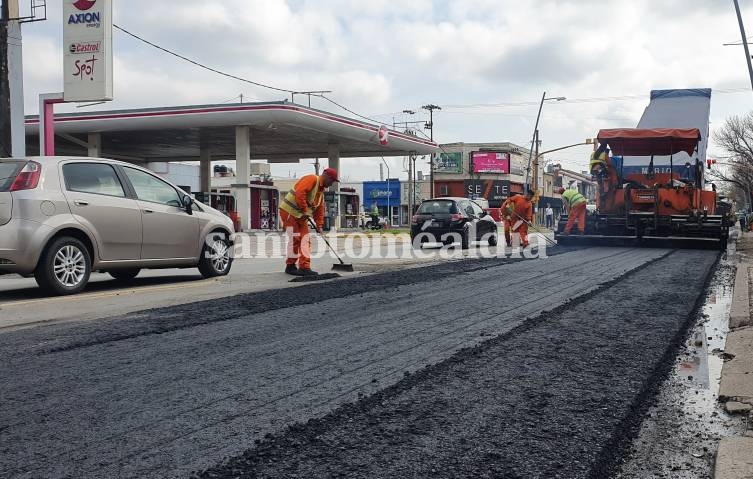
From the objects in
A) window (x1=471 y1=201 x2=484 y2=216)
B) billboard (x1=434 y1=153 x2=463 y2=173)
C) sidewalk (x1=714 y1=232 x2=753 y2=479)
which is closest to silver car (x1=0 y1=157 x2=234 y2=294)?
sidewalk (x1=714 y1=232 x2=753 y2=479)

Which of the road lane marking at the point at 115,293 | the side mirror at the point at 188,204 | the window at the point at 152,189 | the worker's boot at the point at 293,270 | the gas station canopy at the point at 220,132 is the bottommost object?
the road lane marking at the point at 115,293

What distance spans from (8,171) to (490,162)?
7461 cm

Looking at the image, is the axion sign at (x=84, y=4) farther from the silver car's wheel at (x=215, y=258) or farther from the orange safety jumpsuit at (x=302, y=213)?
the silver car's wheel at (x=215, y=258)

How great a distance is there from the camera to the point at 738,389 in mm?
4117

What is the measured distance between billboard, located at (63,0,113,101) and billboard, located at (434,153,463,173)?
213ft

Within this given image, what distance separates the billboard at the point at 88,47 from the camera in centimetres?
1844

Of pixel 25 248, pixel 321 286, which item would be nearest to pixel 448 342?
pixel 321 286

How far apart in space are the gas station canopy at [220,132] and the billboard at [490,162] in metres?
37.2

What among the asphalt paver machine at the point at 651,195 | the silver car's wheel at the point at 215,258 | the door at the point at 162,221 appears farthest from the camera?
the asphalt paver machine at the point at 651,195

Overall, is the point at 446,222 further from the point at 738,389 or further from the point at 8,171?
the point at 738,389

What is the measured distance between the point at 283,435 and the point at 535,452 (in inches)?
44.4

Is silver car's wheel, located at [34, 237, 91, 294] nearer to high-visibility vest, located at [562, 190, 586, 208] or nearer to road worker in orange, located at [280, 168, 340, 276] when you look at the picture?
road worker in orange, located at [280, 168, 340, 276]

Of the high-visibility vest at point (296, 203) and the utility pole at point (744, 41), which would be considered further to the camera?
the utility pole at point (744, 41)

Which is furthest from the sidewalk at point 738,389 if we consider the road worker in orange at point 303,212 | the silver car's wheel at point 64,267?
the silver car's wheel at point 64,267
